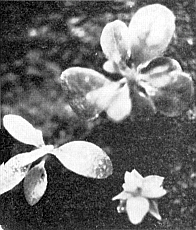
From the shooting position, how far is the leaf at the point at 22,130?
0.38 m

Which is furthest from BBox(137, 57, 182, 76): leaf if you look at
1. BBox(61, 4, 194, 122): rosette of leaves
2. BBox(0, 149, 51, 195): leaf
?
BBox(0, 149, 51, 195): leaf

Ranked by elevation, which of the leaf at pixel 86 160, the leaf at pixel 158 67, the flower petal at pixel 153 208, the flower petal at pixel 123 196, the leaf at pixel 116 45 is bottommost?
the flower petal at pixel 153 208

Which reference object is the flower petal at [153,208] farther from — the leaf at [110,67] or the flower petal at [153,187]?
the leaf at [110,67]

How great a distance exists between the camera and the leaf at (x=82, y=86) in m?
0.37

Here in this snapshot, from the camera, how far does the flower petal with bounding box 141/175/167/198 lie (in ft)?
1.20

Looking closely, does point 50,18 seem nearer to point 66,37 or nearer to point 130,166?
point 66,37

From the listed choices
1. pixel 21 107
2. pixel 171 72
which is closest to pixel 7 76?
pixel 21 107

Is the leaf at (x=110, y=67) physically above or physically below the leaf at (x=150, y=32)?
below

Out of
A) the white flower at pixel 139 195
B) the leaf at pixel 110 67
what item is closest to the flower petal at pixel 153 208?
the white flower at pixel 139 195

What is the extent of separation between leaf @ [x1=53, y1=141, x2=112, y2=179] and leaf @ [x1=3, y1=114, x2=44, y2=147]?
0.08ft

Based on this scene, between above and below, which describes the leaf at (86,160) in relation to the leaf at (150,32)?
below

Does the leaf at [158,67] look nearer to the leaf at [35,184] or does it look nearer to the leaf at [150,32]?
the leaf at [150,32]

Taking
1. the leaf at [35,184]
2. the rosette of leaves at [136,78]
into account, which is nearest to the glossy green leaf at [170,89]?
the rosette of leaves at [136,78]

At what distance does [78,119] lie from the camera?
37 centimetres
